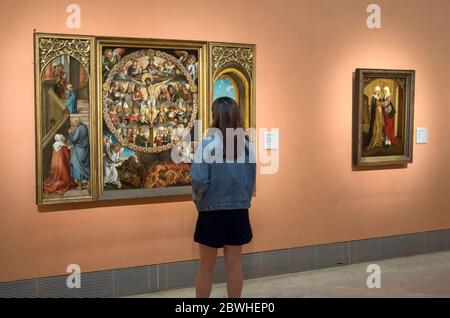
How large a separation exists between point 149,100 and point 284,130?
64.0 inches

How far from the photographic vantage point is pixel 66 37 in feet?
16.2

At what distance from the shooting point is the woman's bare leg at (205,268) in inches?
174

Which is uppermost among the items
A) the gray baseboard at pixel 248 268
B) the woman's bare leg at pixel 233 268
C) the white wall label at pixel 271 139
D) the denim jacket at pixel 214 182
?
the white wall label at pixel 271 139

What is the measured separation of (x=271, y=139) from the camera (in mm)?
6012

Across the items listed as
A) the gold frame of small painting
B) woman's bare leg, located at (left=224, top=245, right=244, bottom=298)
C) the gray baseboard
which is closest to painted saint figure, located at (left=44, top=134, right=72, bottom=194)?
the gray baseboard

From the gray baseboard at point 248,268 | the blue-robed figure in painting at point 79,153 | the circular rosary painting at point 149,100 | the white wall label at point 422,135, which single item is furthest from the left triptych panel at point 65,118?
the white wall label at point 422,135

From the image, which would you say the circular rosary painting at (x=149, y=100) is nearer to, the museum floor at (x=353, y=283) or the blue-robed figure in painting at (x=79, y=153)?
the blue-robed figure in painting at (x=79, y=153)

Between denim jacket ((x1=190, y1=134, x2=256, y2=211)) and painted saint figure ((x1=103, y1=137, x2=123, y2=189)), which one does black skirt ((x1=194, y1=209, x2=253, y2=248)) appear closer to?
denim jacket ((x1=190, y1=134, x2=256, y2=211))

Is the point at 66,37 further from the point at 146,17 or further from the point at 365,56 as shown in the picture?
the point at 365,56

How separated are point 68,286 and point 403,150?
429cm

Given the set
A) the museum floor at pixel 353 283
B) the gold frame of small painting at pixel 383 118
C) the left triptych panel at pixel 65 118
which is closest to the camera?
the left triptych panel at pixel 65 118

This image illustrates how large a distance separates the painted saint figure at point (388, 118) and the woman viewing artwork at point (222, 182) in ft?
9.37

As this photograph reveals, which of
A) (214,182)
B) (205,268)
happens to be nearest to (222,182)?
(214,182)
